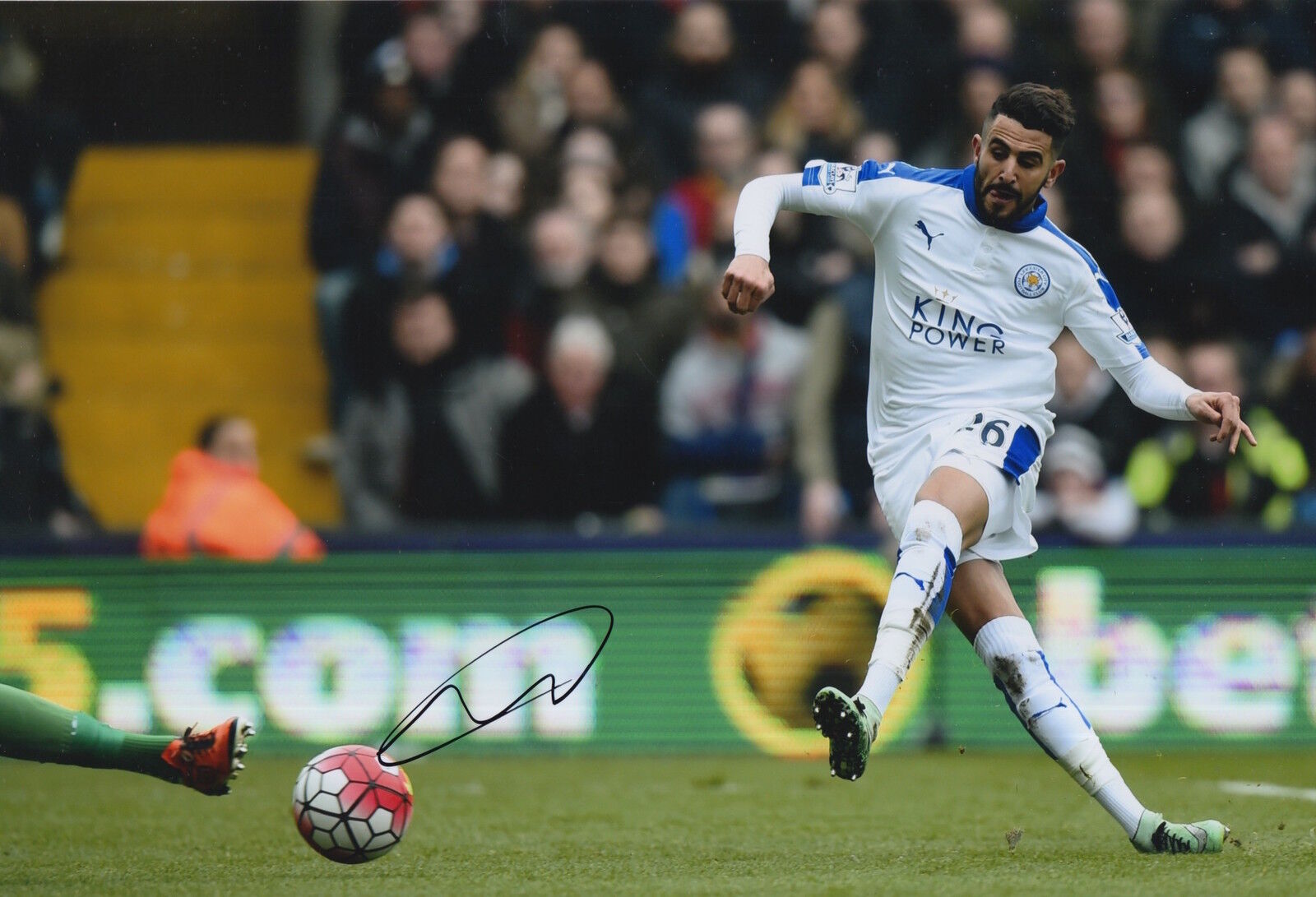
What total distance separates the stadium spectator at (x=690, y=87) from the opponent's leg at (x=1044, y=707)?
5659 millimetres

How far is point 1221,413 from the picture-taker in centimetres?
535

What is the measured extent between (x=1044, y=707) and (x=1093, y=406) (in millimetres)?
4569

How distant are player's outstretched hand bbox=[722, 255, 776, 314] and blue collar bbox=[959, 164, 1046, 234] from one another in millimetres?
813

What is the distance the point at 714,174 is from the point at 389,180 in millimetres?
1870

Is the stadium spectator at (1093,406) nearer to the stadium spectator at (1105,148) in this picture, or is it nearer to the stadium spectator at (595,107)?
the stadium spectator at (1105,148)

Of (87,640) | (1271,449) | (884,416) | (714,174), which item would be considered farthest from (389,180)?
→ (884,416)

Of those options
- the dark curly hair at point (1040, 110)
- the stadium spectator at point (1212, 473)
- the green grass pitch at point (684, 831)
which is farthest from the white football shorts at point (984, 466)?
the stadium spectator at point (1212, 473)

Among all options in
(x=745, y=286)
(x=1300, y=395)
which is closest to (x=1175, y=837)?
(x=745, y=286)

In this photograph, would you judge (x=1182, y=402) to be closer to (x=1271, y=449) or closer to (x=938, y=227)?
(x=938, y=227)

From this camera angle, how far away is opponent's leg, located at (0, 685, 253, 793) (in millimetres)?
5262

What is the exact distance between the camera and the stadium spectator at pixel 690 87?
11.0 m

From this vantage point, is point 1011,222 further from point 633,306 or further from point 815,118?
point 815,118

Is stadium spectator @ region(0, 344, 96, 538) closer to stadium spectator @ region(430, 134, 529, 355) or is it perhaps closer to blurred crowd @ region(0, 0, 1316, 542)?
blurred crowd @ region(0, 0, 1316, 542)

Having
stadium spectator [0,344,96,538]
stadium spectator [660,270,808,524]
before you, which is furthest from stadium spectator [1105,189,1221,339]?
stadium spectator [0,344,96,538]
